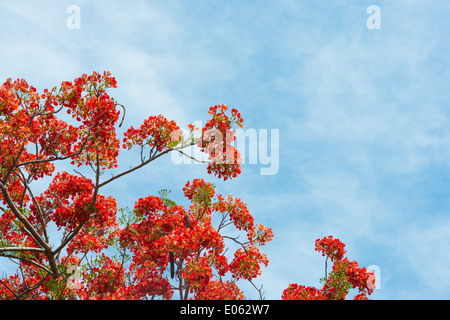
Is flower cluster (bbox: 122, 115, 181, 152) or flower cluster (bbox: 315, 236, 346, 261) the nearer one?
flower cluster (bbox: 122, 115, 181, 152)

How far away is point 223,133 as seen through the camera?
7.13 meters

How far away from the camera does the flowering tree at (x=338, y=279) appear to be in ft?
23.4

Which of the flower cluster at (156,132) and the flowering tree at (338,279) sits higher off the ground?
the flower cluster at (156,132)

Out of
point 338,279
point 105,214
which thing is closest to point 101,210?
point 105,214

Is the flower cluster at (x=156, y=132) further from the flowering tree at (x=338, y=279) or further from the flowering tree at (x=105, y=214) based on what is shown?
the flowering tree at (x=338, y=279)

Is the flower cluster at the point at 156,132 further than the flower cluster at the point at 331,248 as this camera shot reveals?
No

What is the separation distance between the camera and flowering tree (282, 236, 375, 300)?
713 centimetres

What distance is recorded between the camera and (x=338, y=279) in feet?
23.5

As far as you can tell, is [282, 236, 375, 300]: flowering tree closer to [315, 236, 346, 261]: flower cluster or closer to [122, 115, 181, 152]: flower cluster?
[315, 236, 346, 261]: flower cluster

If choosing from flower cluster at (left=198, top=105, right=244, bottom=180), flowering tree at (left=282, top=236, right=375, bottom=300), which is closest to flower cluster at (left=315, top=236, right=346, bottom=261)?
flowering tree at (left=282, top=236, right=375, bottom=300)

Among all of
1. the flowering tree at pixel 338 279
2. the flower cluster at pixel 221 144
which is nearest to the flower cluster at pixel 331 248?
the flowering tree at pixel 338 279

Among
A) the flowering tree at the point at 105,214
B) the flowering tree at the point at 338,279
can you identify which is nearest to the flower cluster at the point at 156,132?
the flowering tree at the point at 105,214
